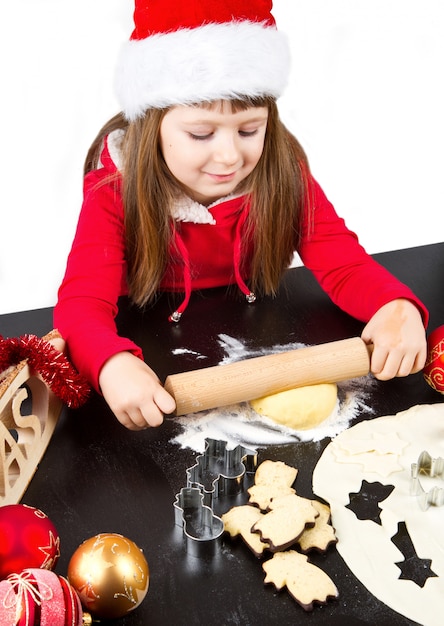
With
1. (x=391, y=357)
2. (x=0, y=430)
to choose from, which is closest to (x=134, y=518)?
(x=0, y=430)

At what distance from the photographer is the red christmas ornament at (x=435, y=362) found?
1205mm

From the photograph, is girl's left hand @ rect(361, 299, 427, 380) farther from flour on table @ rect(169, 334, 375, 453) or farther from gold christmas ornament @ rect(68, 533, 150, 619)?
gold christmas ornament @ rect(68, 533, 150, 619)

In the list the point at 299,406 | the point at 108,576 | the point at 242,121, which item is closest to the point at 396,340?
the point at 299,406

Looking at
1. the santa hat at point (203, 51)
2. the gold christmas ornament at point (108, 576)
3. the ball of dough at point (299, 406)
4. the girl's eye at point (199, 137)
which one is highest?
the santa hat at point (203, 51)

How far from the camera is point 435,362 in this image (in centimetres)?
121

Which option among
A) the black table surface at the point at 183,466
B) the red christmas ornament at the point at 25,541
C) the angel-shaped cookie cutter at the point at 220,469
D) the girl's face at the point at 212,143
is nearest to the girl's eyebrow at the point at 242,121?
the girl's face at the point at 212,143

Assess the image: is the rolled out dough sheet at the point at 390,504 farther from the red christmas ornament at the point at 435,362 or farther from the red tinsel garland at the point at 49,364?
the red tinsel garland at the point at 49,364

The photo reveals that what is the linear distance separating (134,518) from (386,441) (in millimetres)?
368

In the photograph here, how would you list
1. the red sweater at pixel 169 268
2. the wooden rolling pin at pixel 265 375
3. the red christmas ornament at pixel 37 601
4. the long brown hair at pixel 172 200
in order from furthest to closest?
1. the long brown hair at pixel 172 200
2. the red sweater at pixel 169 268
3. the wooden rolling pin at pixel 265 375
4. the red christmas ornament at pixel 37 601

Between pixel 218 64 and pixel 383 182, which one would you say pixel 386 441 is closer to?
pixel 218 64

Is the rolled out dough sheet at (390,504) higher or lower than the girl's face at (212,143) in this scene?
lower

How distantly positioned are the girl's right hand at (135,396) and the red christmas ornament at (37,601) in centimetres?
36

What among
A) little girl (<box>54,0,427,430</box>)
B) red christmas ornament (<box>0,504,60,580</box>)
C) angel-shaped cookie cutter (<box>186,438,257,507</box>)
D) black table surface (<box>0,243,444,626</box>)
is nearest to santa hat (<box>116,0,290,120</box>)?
little girl (<box>54,0,427,430</box>)

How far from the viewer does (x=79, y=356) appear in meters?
1.20
